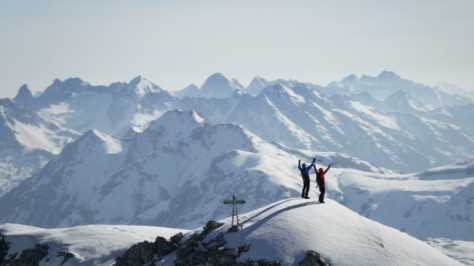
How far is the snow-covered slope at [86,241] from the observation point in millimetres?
74438

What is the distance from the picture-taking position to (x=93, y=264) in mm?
72000

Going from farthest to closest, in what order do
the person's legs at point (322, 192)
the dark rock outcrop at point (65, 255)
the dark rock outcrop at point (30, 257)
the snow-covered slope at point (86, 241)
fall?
the snow-covered slope at point (86, 241) → the dark rock outcrop at point (65, 255) → the dark rock outcrop at point (30, 257) → the person's legs at point (322, 192)

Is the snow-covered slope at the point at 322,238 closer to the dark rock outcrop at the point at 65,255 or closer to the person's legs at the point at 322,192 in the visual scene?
the person's legs at the point at 322,192

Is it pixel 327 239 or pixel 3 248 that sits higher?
pixel 327 239

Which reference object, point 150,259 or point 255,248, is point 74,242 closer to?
point 150,259

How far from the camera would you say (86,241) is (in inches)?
3219

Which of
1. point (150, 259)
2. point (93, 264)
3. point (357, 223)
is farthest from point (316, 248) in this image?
point (93, 264)

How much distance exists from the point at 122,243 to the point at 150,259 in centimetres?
2200

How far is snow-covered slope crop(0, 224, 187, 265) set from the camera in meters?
74.4

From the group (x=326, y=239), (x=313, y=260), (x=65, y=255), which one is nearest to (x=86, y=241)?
(x=65, y=255)

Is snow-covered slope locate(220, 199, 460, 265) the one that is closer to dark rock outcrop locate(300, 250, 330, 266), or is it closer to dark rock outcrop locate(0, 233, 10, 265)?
dark rock outcrop locate(300, 250, 330, 266)

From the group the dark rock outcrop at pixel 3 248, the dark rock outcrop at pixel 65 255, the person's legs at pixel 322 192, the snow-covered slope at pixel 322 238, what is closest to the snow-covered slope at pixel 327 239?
the snow-covered slope at pixel 322 238

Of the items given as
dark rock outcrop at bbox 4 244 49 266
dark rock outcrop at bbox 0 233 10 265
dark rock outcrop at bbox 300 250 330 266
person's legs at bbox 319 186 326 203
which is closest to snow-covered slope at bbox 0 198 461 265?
person's legs at bbox 319 186 326 203

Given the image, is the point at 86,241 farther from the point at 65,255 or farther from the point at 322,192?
the point at 322,192
